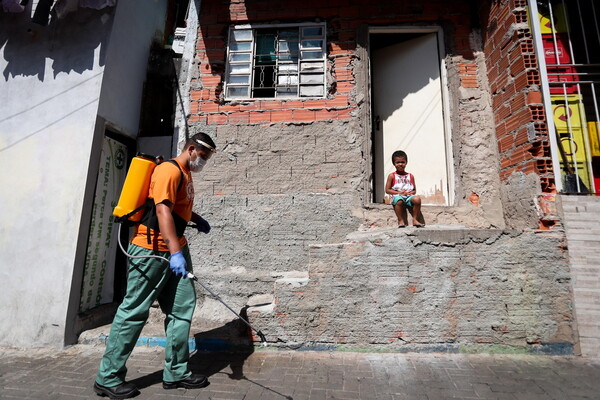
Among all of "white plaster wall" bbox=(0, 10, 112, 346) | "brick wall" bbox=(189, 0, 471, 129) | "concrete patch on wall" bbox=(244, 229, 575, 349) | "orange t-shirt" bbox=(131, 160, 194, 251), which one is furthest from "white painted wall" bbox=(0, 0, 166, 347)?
"concrete patch on wall" bbox=(244, 229, 575, 349)

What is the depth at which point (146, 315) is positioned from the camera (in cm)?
281

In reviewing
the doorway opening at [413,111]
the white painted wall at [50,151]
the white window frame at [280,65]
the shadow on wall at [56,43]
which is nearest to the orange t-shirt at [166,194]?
the white painted wall at [50,151]

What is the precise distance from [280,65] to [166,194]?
3189 mm

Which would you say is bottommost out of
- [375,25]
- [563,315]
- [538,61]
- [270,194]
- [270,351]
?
[270,351]

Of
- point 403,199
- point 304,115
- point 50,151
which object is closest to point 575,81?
point 403,199

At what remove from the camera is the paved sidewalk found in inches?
106

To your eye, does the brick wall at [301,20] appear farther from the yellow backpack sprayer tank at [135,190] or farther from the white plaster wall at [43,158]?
the yellow backpack sprayer tank at [135,190]

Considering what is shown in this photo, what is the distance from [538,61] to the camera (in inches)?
152

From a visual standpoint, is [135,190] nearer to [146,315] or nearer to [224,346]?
[146,315]

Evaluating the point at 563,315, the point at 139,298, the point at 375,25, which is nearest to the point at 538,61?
the point at 375,25

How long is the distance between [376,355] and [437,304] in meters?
0.84

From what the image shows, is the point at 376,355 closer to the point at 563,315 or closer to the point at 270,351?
the point at 270,351

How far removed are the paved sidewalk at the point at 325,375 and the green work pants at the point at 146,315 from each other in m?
0.24

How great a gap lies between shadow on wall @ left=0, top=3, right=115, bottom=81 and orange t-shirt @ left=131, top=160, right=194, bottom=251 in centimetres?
262
